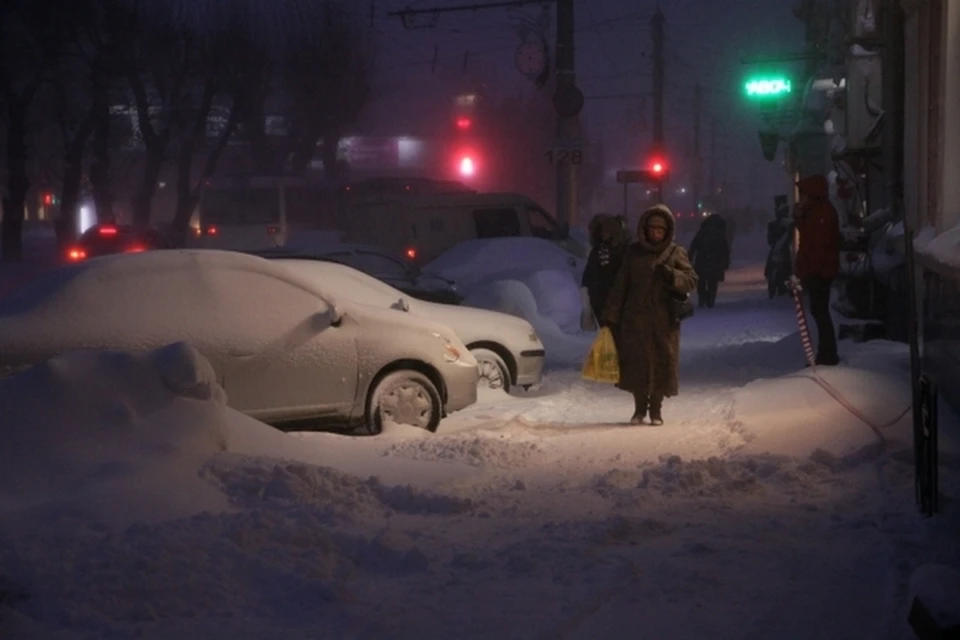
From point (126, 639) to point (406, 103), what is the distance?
79583mm

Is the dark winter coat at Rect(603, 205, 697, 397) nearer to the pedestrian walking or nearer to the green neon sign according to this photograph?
the pedestrian walking

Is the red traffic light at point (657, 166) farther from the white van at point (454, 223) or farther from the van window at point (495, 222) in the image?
the van window at point (495, 222)

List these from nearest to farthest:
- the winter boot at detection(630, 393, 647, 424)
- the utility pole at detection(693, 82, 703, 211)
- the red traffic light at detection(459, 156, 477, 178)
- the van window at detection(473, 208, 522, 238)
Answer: the winter boot at detection(630, 393, 647, 424) < the van window at detection(473, 208, 522, 238) < the red traffic light at detection(459, 156, 477, 178) < the utility pole at detection(693, 82, 703, 211)

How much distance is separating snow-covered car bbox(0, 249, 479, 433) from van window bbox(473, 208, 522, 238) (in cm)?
1421

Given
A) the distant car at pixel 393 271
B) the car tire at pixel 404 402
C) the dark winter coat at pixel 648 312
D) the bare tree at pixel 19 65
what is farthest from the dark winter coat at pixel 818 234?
the bare tree at pixel 19 65

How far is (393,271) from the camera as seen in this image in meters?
16.9

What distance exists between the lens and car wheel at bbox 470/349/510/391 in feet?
40.2

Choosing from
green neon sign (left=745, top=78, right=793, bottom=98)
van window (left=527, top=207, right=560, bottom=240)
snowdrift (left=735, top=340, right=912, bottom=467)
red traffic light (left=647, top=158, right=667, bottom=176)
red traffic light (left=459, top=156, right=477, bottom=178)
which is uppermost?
green neon sign (left=745, top=78, right=793, bottom=98)

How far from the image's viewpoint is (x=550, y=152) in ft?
78.9

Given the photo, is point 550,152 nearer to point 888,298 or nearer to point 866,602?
point 888,298

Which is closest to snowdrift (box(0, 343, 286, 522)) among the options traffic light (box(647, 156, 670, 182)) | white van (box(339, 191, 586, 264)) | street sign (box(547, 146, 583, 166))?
white van (box(339, 191, 586, 264))

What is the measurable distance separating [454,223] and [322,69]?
26.4 meters

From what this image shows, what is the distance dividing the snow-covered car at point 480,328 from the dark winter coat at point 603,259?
81cm

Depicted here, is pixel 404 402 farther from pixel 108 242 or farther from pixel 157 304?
pixel 108 242
